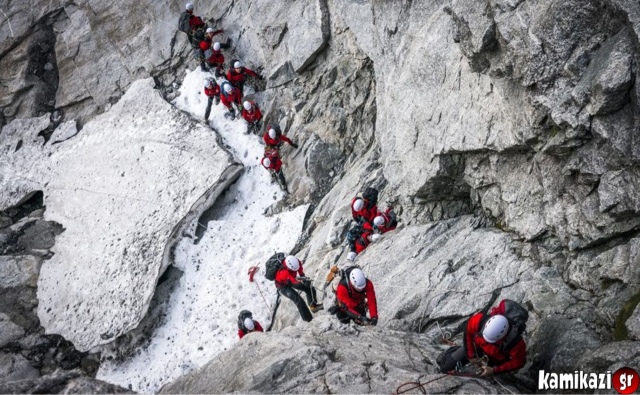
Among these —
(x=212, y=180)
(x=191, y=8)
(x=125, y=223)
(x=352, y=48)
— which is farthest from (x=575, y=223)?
(x=191, y=8)

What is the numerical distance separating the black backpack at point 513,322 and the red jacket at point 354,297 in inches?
122

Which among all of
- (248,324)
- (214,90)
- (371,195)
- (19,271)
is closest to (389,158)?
(371,195)

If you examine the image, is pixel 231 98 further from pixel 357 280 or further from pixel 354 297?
pixel 357 280

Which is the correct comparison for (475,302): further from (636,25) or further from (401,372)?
(636,25)

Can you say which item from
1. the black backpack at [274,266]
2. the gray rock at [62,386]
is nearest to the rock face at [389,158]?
the black backpack at [274,266]

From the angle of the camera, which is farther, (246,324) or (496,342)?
(246,324)

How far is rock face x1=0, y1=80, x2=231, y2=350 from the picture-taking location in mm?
17922

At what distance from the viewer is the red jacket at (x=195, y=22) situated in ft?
69.7

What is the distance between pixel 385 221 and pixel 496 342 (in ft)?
22.3

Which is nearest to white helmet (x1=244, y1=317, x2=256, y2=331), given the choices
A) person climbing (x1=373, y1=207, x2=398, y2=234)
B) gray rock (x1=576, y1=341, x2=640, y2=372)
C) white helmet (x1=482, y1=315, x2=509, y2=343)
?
person climbing (x1=373, y1=207, x2=398, y2=234)

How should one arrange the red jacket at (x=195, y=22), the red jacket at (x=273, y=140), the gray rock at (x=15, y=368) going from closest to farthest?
the gray rock at (x=15, y=368) → the red jacket at (x=273, y=140) → the red jacket at (x=195, y=22)

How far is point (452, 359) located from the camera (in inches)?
352

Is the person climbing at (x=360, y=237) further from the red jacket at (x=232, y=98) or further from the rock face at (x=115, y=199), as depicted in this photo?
the red jacket at (x=232, y=98)

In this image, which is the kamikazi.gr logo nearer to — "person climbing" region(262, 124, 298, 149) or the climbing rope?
the climbing rope
